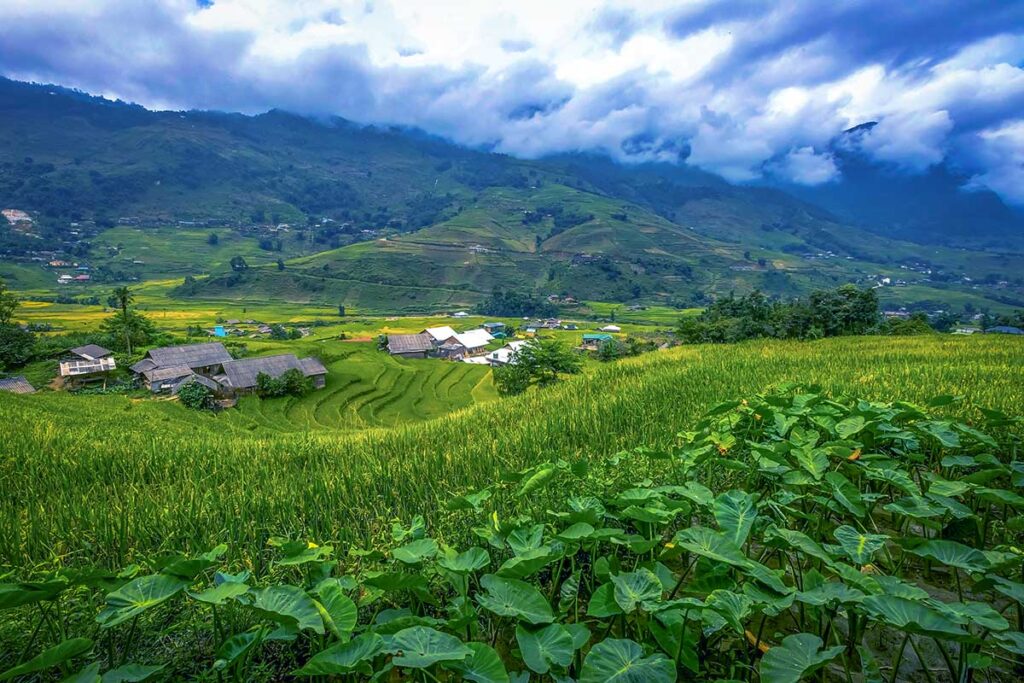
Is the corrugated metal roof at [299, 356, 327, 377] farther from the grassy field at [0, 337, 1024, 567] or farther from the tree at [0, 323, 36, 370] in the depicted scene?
the grassy field at [0, 337, 1024, 567]

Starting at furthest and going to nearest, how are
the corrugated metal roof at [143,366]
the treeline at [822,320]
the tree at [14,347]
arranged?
the corrugated metal roof at [143,366] → the tree at [14,347] → the treeline at [822,320]

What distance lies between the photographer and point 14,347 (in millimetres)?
38844

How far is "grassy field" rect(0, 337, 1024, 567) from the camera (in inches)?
131

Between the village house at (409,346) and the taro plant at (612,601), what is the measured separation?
2208 inches

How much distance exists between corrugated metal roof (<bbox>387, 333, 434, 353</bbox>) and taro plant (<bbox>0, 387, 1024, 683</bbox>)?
5629 cm

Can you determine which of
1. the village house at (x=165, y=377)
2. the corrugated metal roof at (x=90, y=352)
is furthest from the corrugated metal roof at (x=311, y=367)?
the corrugated metal roof at (x=90, y=352)

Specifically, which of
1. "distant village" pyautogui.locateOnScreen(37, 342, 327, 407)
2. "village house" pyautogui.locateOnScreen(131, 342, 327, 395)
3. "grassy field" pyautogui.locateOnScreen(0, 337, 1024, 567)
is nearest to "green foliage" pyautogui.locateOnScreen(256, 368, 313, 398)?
"distant village" pyautogui.locateOnScreen(37, 342, 327, 407)

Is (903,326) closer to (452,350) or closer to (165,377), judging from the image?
(165,377)

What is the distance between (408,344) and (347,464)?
181 ft

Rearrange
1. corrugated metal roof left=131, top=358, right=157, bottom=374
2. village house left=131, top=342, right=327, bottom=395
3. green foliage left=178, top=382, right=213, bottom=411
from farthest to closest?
corrugated metal roof left=131, top=358, right=157, bottom=374, village house left=131, top=342, right=327, bottom=395, green foliage left=178, top=382, right=213, bottom=411

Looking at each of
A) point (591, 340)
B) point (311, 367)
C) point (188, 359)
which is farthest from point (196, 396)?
point (591, 340)

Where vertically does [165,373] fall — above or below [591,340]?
below

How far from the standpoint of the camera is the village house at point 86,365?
3722 cm

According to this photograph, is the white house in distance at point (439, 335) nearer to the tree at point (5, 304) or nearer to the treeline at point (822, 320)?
the tree at point (5, 304)
